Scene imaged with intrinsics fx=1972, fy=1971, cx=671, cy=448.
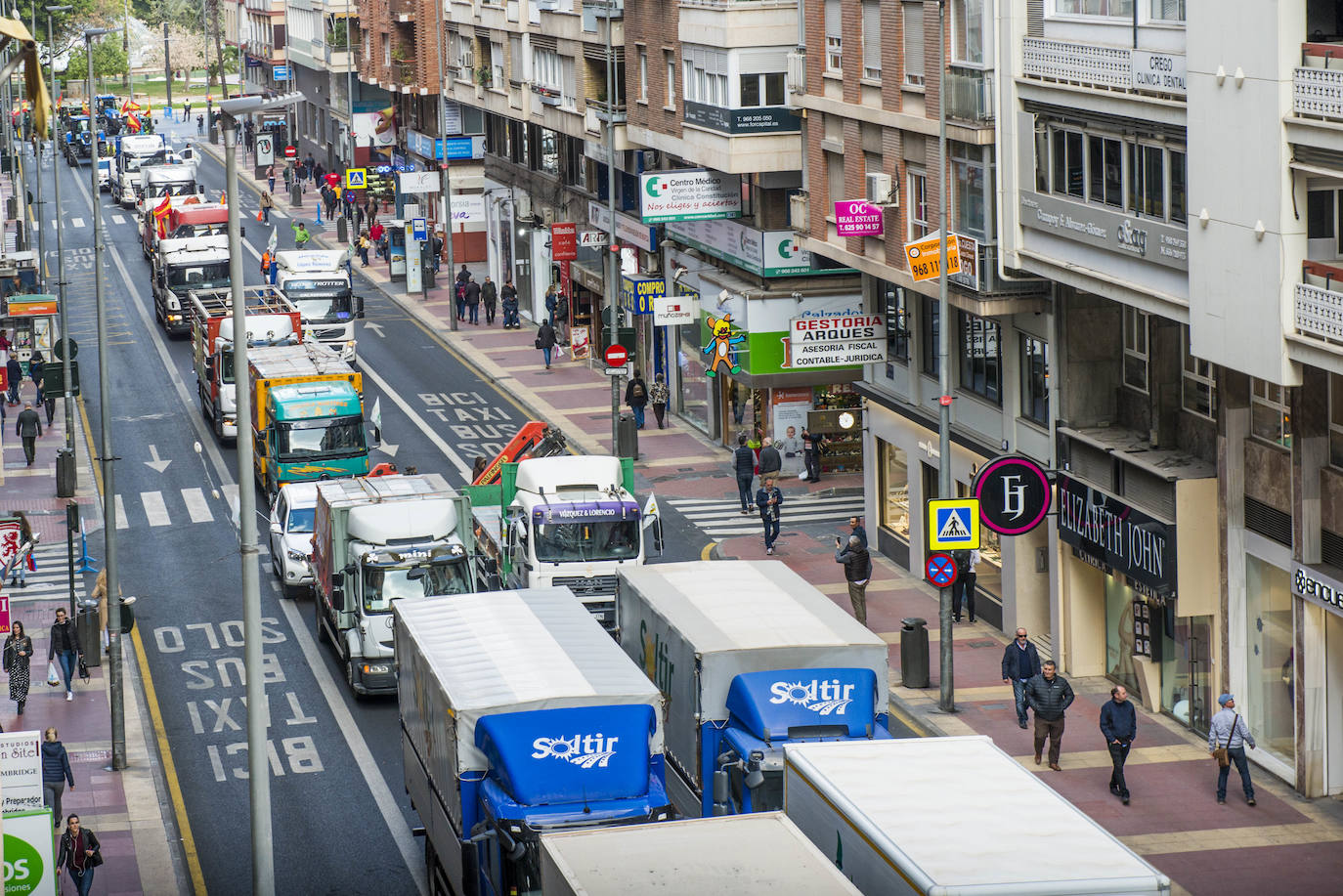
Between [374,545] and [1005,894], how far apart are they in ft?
66.5

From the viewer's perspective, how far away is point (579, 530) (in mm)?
37000

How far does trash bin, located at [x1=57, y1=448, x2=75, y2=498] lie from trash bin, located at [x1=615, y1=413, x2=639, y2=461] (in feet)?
46.5

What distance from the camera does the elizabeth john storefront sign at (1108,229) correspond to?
2945 cm

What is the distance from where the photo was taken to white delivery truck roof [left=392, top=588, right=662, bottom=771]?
72.6 ft

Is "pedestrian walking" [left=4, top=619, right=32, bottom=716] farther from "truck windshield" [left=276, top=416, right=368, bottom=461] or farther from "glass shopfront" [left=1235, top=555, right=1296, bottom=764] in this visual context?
"glass shopfront" [left=1235, top=555, right=1296, bottom=764]

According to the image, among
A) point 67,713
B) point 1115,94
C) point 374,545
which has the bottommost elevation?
point 67,713

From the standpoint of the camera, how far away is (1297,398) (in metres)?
28.4

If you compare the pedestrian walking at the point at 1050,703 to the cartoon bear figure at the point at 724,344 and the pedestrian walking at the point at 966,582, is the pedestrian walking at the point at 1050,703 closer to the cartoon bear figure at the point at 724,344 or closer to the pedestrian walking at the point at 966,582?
Result: the pedestrian walking at the point at 966,582

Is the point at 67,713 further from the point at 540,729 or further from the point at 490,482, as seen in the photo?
the point at 540,729

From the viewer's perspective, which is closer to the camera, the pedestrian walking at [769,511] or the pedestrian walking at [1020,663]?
the pedestrian walking at [1020,663]

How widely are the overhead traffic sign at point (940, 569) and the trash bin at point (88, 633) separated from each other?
14414mm

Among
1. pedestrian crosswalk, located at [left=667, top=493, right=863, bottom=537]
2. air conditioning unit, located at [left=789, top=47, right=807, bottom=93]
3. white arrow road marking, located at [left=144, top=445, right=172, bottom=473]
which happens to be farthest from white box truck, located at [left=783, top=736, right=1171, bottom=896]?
white arrow road marking, located at [left=144, top=445, right=172, bottom=473]

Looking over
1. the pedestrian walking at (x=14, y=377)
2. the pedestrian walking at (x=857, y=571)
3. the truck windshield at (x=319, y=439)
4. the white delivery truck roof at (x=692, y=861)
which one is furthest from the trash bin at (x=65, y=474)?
the white delivery truck roof at (x=692, y=861)

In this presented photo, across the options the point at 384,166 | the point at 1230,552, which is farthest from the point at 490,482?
the point at 384,166
